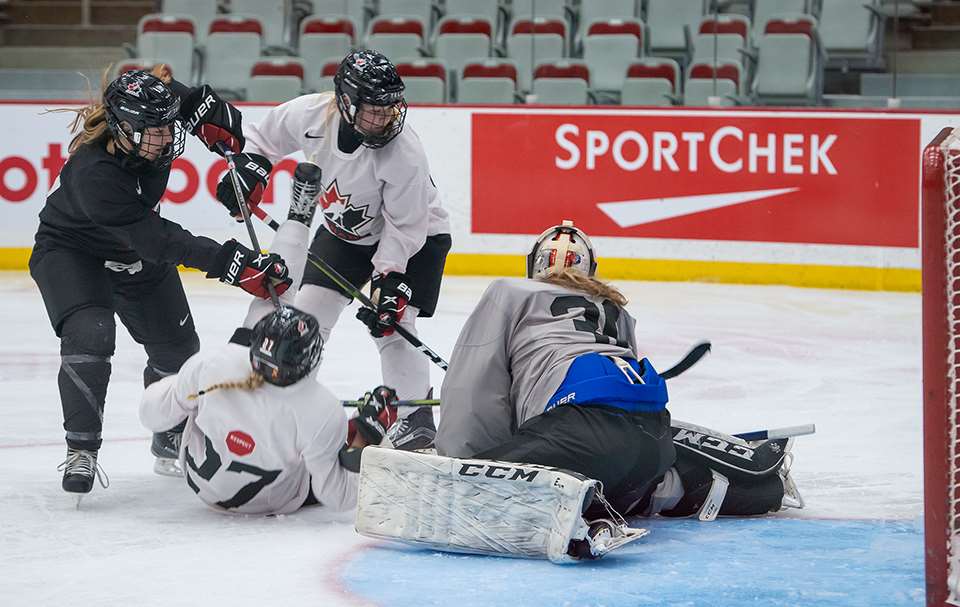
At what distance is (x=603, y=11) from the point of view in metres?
9.07

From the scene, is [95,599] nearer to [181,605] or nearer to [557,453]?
[181,605]

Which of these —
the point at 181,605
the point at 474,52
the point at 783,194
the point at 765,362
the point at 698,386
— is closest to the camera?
the point at 181,605

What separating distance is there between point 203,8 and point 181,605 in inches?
291

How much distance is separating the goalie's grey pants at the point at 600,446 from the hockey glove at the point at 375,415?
1.54 feet

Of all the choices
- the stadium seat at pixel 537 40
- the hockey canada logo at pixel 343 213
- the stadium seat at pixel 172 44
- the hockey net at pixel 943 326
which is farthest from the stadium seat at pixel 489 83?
the hockey net at pixel 943 326

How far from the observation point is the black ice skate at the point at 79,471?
11.1ft

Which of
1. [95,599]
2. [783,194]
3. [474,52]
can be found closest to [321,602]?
[95,599]

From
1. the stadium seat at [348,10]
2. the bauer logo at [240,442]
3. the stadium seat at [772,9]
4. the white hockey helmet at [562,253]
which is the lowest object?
the bauer logo at [240,442]

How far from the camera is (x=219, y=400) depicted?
3.18 metres

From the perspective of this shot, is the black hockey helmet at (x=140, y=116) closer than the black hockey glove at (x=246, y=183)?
Yes

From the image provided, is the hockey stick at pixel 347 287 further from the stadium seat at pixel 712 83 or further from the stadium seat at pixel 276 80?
the stadium seat at pixel 276 80

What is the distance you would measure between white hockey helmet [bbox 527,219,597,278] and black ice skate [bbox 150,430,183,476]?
1134 millimetres

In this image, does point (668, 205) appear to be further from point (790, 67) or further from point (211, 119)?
point (211, 119)

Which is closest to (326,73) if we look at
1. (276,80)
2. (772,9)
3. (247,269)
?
(276,80)
